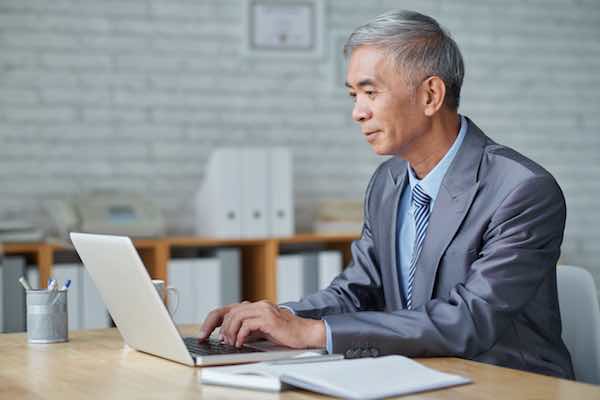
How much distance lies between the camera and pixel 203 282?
4555mm

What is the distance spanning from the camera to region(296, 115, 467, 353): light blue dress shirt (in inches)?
93.6

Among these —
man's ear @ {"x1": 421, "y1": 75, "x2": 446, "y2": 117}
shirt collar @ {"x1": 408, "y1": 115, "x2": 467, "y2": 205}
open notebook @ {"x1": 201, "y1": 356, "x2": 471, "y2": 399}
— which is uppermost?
man's ear @ {"x1": 421, "y1": 75, "x2": 446, "y2": 117}

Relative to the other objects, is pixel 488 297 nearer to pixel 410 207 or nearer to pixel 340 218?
pixel 410 207

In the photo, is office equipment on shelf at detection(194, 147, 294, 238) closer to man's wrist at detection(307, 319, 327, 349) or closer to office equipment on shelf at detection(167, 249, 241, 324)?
office equipment on shelf at detection(167, 249, 241, 324)

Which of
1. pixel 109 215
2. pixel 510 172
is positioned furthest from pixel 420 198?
pixel 109 215

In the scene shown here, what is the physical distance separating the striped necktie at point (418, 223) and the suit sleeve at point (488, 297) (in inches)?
7.5

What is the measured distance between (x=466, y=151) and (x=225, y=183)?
2.41 metres

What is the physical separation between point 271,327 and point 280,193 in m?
2.76

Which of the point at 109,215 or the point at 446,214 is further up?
the point at 446,214

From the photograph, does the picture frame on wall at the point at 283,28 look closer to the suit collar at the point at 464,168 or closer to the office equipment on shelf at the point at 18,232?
the office equipment on shelf at the point at 18,232

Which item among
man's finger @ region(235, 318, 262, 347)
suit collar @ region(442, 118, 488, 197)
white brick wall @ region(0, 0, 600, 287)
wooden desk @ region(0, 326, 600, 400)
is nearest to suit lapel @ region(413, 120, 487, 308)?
suit collar @ region(442, 118, 488, 197)

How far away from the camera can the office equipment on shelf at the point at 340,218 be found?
189 inches

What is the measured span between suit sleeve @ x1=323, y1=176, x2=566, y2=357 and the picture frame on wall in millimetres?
2978

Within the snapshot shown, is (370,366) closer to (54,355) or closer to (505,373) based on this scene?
(505,373)
